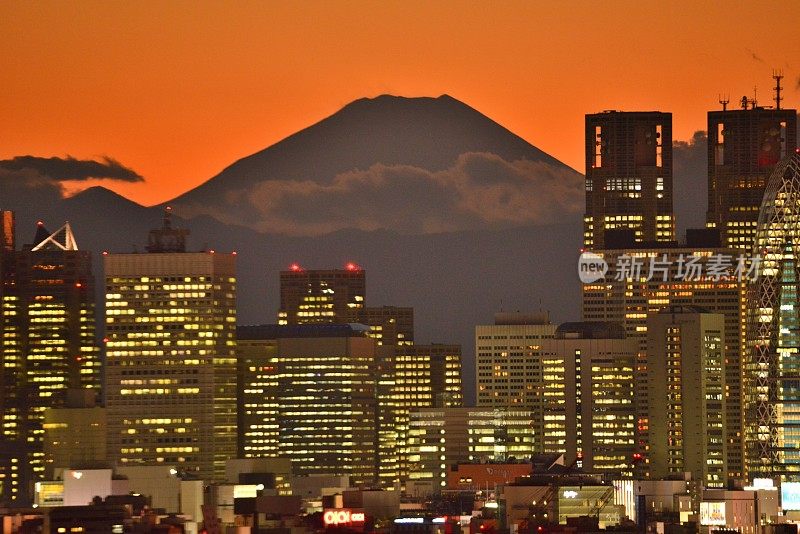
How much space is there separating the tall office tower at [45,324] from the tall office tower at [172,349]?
144 inches

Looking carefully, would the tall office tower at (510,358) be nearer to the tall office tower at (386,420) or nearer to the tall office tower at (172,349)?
the tall office tower at (386,420)

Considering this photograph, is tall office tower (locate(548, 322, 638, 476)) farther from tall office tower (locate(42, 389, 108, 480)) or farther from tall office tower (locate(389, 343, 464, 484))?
tall office tower (locate(42, 389, 108, 480))

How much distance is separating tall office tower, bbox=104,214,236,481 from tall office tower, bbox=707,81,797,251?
107 feet

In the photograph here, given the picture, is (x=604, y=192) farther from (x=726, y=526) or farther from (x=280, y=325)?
(x=726, y=526)

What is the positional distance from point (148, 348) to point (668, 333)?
981 inches

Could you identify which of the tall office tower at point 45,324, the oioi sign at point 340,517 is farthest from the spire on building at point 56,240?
the oioi sign at point 340,517

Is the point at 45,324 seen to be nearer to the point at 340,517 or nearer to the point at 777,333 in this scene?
the point at 777,333

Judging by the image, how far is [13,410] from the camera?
146250mm

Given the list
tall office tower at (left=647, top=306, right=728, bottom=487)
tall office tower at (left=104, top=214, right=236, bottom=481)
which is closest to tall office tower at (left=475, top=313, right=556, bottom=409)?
tall office tower at (left=647, top=306, right=728, bottom=487)

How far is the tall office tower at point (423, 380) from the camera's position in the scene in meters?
158

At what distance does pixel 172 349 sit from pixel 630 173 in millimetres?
39466

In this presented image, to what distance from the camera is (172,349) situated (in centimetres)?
14375

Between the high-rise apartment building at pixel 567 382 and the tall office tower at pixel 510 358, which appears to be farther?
the tall office tower at pixel 510 358

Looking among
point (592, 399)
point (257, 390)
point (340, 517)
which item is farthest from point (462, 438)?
point (340, 517)
